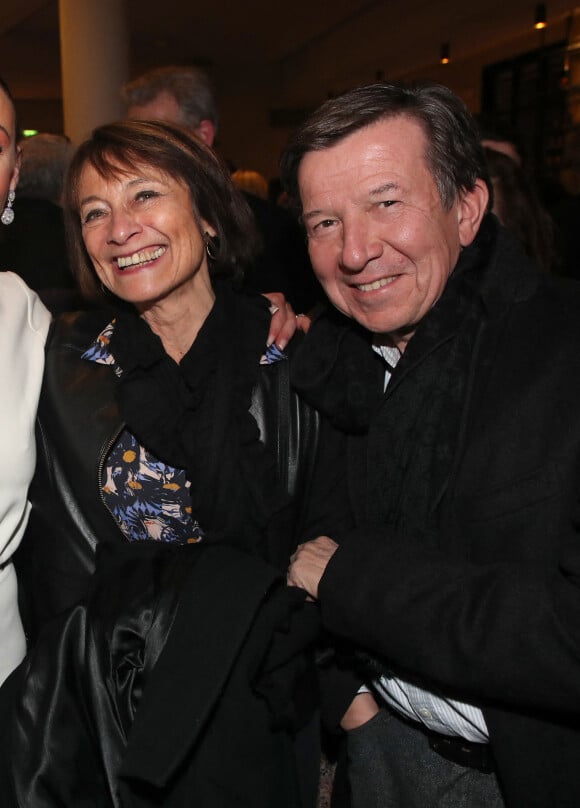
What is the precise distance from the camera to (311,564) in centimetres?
155

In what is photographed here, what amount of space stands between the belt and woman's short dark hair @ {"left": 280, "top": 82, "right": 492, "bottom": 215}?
1.08m

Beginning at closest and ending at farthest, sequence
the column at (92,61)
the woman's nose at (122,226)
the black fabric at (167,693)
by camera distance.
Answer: the black fabric at (167,693), the woman's nose at (122,226), the column at (92,61)

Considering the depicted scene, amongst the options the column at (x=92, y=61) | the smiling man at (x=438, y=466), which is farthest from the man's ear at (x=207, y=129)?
the column at (x=92, y=61)

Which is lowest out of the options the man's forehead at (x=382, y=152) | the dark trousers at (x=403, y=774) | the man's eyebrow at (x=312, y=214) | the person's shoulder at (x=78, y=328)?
the dark trousers at (x=403, y=774)

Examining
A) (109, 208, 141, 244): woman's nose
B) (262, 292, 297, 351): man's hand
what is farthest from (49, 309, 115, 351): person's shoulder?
(262, 292, 297, 351): man's hand

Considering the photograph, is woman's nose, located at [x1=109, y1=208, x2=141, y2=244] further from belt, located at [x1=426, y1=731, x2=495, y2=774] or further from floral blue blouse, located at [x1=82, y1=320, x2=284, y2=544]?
belt, located at [x1=426, y1=731, x2=495, y2=774]

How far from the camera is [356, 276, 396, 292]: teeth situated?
161 cm

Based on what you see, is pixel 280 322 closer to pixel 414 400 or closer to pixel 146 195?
pixel 146 195

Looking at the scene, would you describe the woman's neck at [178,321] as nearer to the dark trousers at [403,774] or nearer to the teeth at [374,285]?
the teeth at [374,285]

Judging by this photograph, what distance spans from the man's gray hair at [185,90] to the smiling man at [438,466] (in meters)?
1.92

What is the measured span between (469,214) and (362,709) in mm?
1136

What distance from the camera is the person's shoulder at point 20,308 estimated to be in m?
1.79

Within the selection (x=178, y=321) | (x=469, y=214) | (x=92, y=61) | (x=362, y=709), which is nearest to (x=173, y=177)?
(x=178, y=321)

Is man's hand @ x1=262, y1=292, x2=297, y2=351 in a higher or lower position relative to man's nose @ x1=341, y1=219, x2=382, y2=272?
lower
